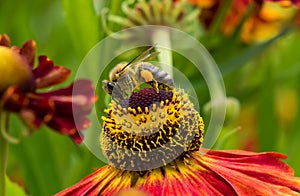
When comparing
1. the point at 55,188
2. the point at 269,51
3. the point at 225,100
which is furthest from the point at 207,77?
Result: the point at 269,51

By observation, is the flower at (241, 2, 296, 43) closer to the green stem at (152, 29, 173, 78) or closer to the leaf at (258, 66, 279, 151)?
the leaf at (258, 66, 279, 151)

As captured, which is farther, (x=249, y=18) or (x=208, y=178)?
(x=249, y=18)

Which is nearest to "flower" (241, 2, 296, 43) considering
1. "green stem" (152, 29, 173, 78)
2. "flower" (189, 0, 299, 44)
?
"flower" (189, 0, 299, 44)

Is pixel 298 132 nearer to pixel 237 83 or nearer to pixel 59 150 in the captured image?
pixel 237 83

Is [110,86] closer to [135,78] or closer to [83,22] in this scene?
[135,78]

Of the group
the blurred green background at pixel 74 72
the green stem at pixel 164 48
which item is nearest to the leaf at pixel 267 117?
the blurred green background at pixel 74 72

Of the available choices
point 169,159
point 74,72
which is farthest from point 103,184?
point 74,72
